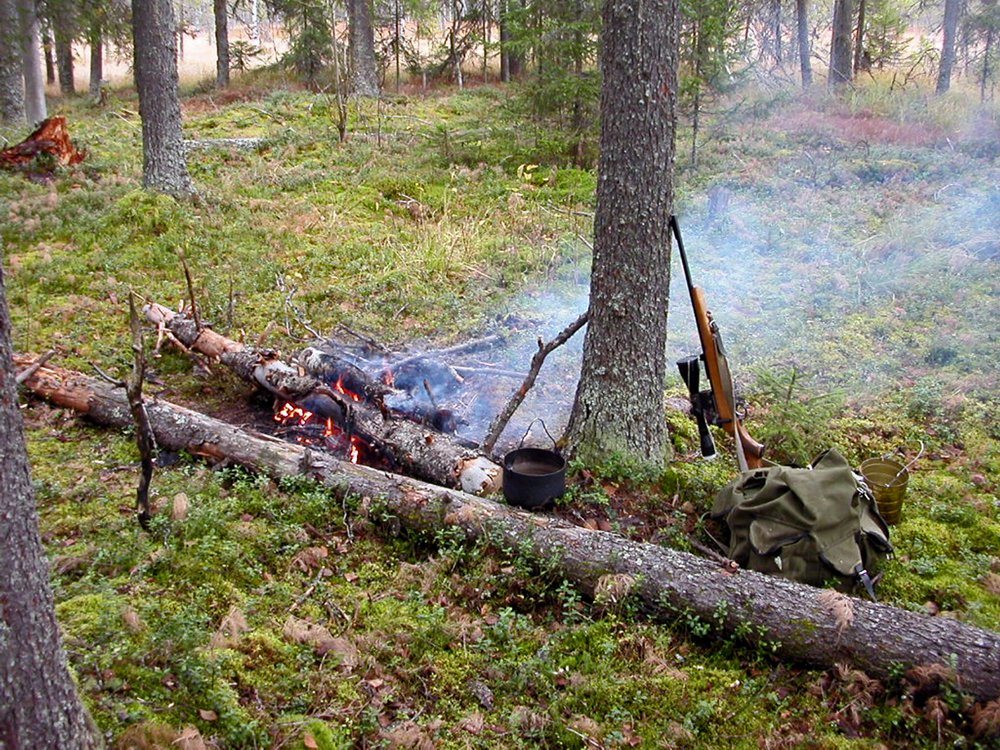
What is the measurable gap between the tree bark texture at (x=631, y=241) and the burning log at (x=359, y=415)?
854 mm

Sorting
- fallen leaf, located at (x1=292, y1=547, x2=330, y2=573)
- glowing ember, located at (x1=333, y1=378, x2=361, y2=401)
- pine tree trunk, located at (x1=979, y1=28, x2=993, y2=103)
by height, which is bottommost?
fallen leaf, located at (x1=292, y1=547, x2=330, y2=573)

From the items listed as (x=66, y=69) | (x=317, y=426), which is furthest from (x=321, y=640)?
(x=66, y=69)

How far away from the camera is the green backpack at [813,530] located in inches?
154

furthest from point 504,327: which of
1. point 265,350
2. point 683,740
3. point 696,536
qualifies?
point 683,740

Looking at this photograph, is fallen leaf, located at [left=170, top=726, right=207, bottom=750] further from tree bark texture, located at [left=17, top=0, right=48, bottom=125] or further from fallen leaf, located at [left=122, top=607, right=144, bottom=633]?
tree bark texture, located at [left=17, top=0, right=48, bottom=125]

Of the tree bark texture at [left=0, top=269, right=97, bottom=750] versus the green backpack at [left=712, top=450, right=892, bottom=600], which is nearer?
the tree bark texture at [left=0, top=269, right=97, bottom=750]

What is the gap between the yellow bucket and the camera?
4.56 meters

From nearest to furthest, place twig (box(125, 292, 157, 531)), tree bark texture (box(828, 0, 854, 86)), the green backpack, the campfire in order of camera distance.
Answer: twig (box(125, 292, 157, 531)) < the green backpack < the campfire < tree bark texture (box(828, 0, 854, 86))

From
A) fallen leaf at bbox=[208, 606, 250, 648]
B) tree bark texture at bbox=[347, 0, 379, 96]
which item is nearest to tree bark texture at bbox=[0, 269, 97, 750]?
fallen leaf at bbox=[208, 606, 250, 648]

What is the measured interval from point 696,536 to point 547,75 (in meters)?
10.5

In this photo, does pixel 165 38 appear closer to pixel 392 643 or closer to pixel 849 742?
pixel 392 643

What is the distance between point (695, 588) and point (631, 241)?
223 centimetres

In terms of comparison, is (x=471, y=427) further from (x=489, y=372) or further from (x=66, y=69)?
(x=66, y=69)

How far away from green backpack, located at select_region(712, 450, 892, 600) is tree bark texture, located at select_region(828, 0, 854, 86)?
17.6 metres
